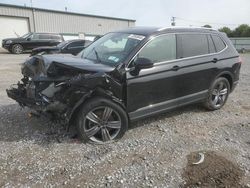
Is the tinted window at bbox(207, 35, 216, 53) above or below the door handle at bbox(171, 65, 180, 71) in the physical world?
above

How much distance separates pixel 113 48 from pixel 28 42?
739 inches

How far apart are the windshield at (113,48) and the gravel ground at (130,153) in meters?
1.32

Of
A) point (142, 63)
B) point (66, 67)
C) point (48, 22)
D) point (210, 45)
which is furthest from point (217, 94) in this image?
point (48, 22)

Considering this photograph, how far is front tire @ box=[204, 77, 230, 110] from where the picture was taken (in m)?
5.94

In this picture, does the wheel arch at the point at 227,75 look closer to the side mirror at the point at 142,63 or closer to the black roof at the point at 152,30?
the black roof at the point at 152,30

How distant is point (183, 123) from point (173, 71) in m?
1.06

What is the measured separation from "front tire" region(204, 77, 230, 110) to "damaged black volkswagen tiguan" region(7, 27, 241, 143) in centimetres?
6

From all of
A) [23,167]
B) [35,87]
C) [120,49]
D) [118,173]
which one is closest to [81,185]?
[118,173]

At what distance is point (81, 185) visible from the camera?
10.8 ft

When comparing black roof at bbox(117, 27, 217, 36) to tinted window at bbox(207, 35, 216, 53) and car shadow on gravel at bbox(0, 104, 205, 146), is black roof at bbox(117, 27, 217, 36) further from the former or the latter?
car shadow on gravel at bbox(0, 104, 205, 146)

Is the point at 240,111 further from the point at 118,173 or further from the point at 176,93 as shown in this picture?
the point at 118,173

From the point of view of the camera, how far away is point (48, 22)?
3027 centimetres

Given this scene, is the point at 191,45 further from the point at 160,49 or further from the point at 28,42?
the point at 28,42

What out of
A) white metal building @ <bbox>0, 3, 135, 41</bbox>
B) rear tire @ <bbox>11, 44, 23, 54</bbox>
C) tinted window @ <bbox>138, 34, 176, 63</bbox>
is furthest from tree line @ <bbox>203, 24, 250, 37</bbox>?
Result: tinted window @ <bbox>138, 34, 176, 63</bbox>
